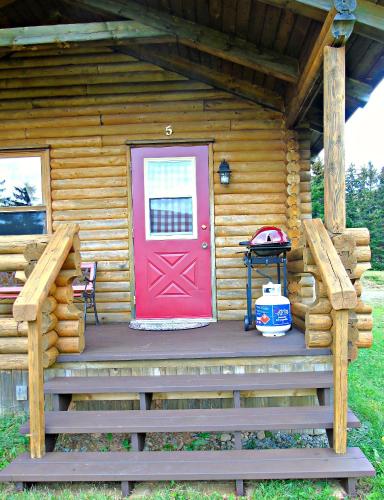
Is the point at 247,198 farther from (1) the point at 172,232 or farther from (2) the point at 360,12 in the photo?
(2) the point at 360,12

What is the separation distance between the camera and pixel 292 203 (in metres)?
4.77

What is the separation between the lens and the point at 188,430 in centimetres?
261

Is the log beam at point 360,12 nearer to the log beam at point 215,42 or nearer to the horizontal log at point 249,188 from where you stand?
the log beam at point 215,42

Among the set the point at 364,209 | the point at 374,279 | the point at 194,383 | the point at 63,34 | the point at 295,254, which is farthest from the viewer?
the point at 364,209

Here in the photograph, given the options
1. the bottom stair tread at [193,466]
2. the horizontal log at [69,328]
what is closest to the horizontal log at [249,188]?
the horizontal log at [69,328]

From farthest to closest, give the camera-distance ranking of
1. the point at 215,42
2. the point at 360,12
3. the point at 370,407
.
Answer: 1. the point at 215,42
2. the point at 370,407
3. the point at 360,12

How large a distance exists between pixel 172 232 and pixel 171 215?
8.1 inches

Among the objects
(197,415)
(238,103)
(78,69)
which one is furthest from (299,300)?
(78,69)

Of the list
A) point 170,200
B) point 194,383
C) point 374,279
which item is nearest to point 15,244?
point 194,383

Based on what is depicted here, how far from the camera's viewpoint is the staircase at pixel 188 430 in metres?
2.34

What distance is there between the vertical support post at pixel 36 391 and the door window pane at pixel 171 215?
255 cm

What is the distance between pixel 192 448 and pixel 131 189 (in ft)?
10.0

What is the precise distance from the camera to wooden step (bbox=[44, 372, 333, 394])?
285 cm

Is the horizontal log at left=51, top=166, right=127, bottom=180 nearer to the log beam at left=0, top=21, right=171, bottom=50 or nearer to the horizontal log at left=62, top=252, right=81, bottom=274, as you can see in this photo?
the log beam at left=0, top=21, right=171, bottom=50
